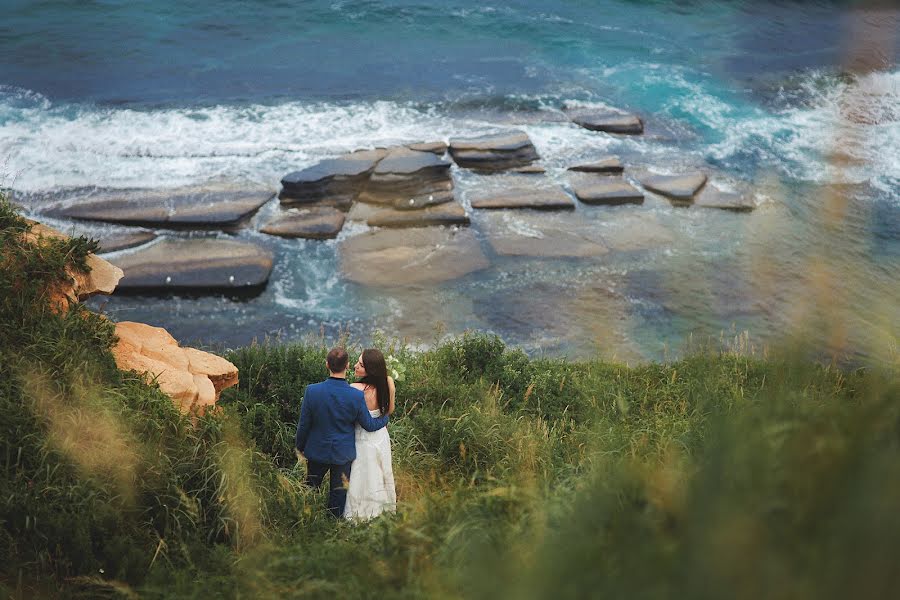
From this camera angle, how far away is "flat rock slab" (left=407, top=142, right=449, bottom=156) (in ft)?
47.4

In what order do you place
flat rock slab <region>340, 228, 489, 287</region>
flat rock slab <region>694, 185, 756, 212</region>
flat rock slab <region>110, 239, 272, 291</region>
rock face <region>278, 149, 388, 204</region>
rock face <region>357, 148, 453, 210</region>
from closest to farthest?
1. flat rock slab <region>110, 239, 272, 291</region>
2. flat rock slab <region>340, 228, 489, 287</region>
3. rock face <region>278, 149, 388, 204</region>
4. rock face <region>357, 148, 453, 210</region>
5. flat rock slab <region>694, 185, 756, 212</region>

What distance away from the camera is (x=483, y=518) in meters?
3.43

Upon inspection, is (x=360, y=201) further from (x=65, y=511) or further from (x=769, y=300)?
(x=65, y=511)

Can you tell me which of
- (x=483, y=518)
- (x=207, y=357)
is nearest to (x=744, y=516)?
(x=483, y=518)

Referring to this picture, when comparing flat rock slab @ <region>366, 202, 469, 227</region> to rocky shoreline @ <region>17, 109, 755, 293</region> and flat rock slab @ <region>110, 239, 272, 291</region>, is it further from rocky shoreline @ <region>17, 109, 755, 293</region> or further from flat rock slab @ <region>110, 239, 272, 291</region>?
flat rock slab @ <region>110, 239, 272, 291</region>

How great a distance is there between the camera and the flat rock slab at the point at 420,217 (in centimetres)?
1248

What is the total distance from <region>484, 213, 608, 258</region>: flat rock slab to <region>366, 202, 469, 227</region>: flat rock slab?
0.52 metres

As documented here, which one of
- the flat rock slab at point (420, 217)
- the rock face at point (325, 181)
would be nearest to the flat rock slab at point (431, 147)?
the rock face at point (325, 181)

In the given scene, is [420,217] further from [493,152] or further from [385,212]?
[493,152]

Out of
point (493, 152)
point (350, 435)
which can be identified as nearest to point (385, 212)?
point (493, 152)

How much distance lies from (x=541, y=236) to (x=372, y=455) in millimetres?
7668

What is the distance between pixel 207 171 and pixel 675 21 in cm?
1651

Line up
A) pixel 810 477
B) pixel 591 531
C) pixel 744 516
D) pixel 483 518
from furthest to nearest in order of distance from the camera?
pixel 483 518 < pixel 591 531 < pixel 810 477 < pixel 744 516

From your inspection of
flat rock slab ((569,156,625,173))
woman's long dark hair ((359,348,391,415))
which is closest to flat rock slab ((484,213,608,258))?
flat rock slab ((569,156,625,173))
